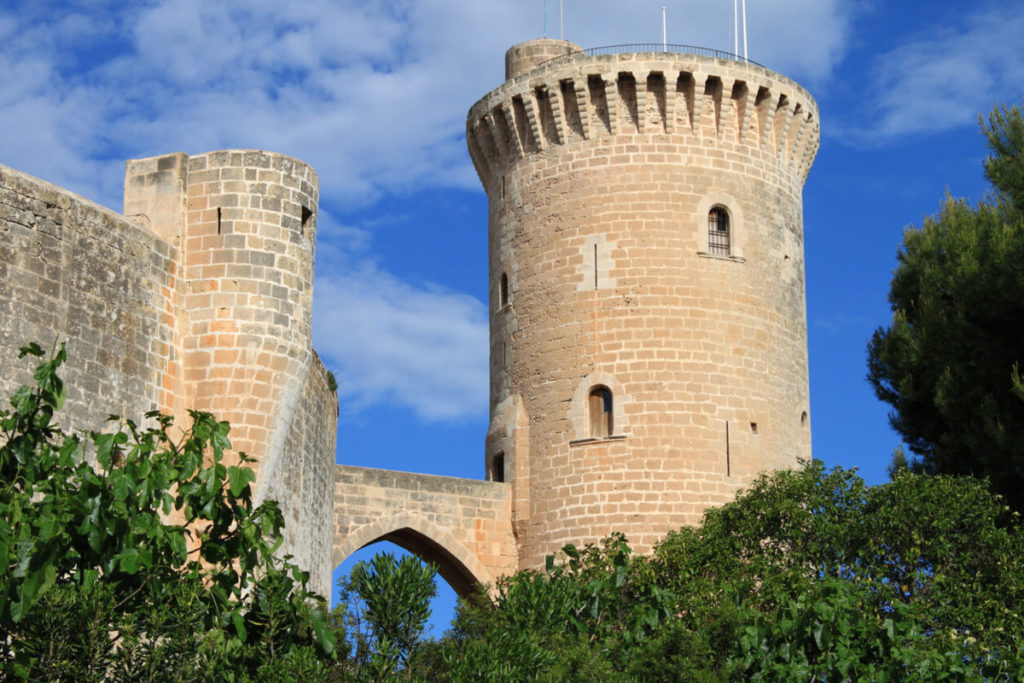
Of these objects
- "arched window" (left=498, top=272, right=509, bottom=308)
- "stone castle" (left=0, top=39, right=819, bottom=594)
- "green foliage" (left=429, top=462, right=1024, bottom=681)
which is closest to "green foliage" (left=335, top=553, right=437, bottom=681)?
"green foliage" (left=429, top=462, right=1024, bottom=681)

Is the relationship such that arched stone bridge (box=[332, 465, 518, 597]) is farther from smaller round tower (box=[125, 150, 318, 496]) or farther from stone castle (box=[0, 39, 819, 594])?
smaller round tower (box=[125, 150, 318, 496])

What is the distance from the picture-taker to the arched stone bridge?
24.4 metres

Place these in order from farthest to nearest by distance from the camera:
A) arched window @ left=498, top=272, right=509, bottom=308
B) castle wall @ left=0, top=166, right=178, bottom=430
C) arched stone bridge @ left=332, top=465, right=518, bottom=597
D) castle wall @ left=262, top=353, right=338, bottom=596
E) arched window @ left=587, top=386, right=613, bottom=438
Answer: arched window @ left=498, top=272, right=509, bottom=308
arched stone bridge @ left=332, top=465, right=518, bottom=597
arched window @ left=587, top=386, right=613, bottom=438
castle wall @ left=262, top=353, right=338, bottom=596
castle wall @ left=0, top=166, right=178, bottom=430

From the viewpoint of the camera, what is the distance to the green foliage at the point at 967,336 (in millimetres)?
22469

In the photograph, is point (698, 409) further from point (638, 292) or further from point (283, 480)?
point (283, 480)

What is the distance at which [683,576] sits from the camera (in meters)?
20.6

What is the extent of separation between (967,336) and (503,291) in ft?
22.2

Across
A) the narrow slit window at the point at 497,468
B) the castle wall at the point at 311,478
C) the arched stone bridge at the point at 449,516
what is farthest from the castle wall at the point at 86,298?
the narrow slit window at the point at 497,468

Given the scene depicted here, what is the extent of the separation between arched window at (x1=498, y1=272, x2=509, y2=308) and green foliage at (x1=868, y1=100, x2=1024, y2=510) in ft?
18.2

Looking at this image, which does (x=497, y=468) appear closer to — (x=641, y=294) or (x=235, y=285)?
(x=641, y=294)

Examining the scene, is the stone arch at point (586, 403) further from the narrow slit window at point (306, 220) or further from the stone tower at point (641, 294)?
the narrow slit window at point (306, 220)

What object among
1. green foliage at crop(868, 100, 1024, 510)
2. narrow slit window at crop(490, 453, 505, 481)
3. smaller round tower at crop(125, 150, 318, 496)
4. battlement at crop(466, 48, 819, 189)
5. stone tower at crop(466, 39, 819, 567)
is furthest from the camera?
narrow slit window at crop(490, 453, 505, 481)

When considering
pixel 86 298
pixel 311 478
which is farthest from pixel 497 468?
pixel 86 298

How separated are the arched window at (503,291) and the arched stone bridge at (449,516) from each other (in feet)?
8.94
